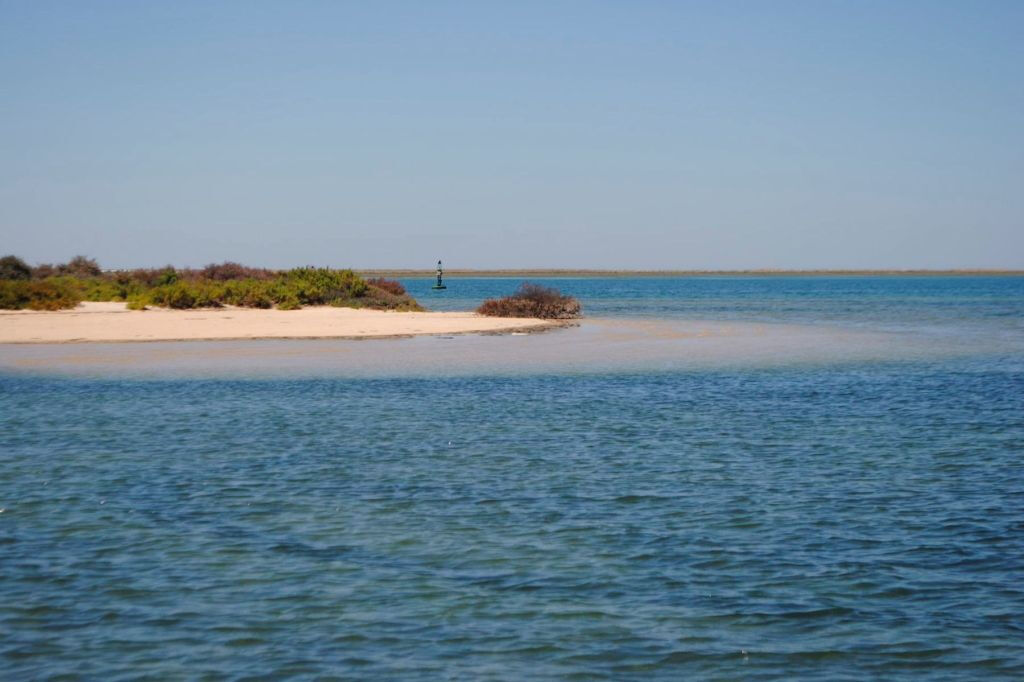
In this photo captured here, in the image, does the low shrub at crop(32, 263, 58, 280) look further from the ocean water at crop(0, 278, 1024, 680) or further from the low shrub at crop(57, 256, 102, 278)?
the ocean water at crop(0, 278, 1024, 680)

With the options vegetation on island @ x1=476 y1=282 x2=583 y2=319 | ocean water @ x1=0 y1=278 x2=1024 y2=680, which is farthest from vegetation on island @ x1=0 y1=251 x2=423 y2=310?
ocean water @ x1=0 y1=278 x2=1024 y2=680

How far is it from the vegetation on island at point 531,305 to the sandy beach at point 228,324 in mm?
1351

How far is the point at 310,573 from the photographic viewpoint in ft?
31.6

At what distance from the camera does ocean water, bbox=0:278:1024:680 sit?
7754 millimetres

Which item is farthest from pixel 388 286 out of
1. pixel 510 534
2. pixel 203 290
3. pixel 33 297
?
pixel 510 534

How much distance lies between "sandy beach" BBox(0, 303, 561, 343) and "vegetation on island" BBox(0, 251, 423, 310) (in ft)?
5.13

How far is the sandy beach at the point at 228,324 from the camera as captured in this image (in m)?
40.5

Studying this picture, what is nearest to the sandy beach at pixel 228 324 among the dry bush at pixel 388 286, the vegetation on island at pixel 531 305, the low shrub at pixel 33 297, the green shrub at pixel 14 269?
the low shrub at pixel 33 297

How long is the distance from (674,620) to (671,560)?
1.64 metres

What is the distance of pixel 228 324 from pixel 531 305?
1619cm

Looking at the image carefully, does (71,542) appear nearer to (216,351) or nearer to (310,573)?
(310,573)

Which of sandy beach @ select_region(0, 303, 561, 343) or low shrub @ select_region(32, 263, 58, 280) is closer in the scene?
sandy beach @ select_region(0, 303, 561, 343)

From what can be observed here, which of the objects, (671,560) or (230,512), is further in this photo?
(230,512)

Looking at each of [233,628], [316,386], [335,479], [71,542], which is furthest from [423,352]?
[233,628]
